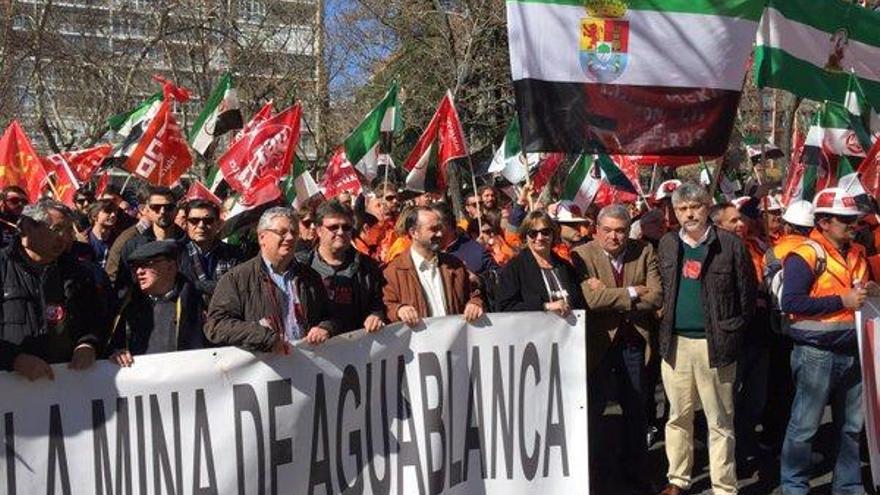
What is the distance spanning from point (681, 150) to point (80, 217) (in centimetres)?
484

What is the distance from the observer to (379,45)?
27.7m

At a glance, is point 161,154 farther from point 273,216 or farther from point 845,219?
point 845,219

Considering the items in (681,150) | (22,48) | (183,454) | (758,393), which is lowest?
(758,393)

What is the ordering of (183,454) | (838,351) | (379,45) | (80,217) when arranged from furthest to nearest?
(379,45)
(80,217)
(838,351)
(183,454)

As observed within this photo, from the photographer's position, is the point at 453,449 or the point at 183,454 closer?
the point at 183,454

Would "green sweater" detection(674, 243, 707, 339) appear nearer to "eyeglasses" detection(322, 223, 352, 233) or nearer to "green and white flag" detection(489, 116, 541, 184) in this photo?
"eyeglasses" detection(322, 223, 352, 233)

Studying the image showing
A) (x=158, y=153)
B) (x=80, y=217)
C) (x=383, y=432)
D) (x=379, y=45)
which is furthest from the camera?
(x=379, y=45)

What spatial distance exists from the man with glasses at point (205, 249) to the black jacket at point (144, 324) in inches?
52.0

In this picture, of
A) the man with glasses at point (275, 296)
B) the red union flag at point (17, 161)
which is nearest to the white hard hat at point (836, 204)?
the man with glasses at point (275, 296)

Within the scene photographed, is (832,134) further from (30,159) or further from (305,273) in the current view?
(30,159)

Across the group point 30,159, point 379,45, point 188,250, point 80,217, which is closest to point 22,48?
point 379,45

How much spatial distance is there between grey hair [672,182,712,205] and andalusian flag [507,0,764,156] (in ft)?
1.40

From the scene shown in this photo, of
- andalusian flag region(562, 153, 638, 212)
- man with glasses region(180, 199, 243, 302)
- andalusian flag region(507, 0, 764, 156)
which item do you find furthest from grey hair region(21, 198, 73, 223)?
andalusian flag region(562, 153, 638, 212)

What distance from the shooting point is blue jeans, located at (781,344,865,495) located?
619 centimetres
